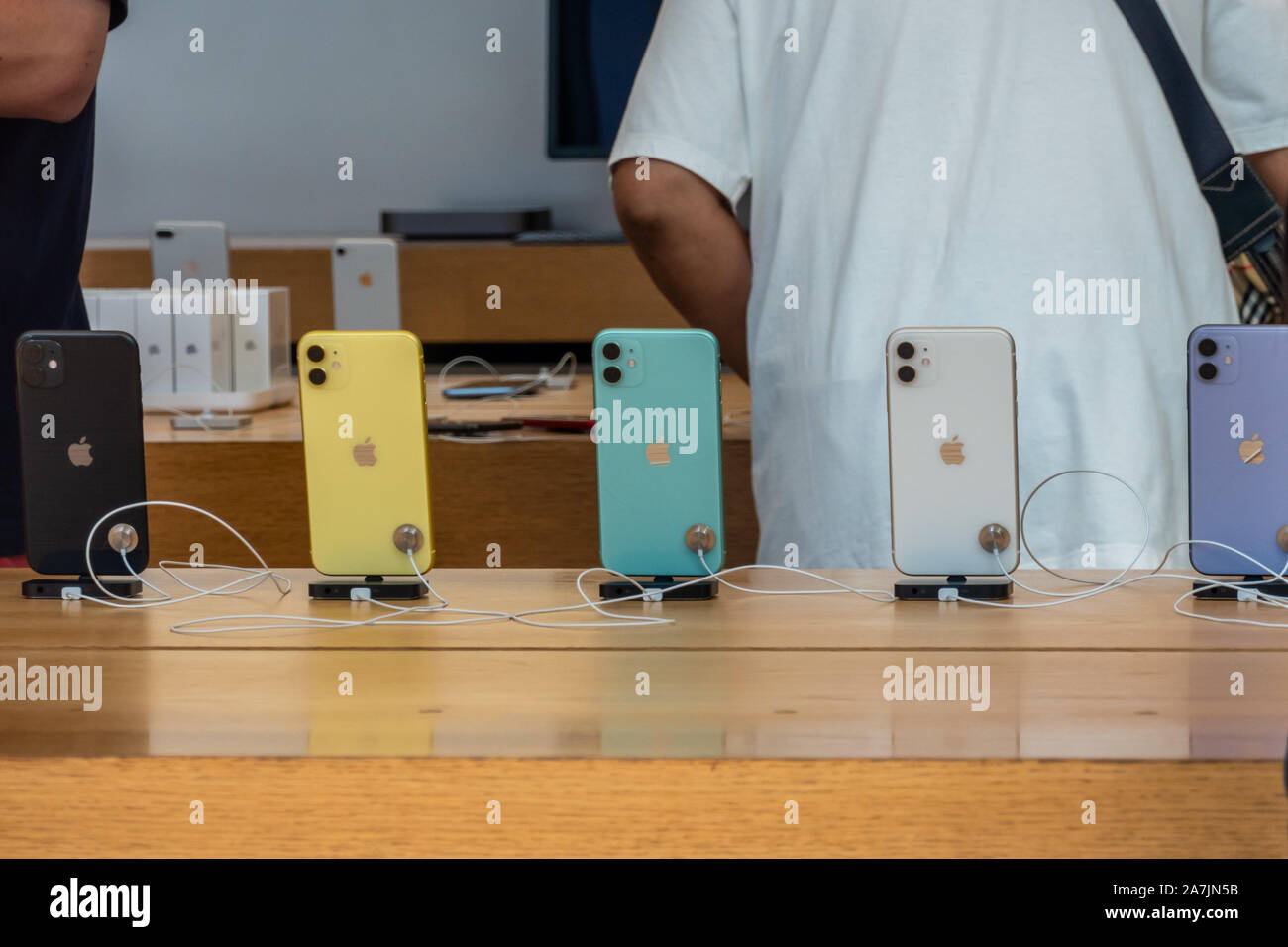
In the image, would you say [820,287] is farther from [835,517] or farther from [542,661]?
[542,661]

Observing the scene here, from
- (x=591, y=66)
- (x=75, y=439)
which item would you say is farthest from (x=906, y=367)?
(x=591, y=66)

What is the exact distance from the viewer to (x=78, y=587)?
43.0 inches

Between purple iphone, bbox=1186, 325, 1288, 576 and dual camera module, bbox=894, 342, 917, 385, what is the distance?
0.65 feet

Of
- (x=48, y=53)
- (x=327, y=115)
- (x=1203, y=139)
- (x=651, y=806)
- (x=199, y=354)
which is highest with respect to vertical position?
(x=327, y=115)

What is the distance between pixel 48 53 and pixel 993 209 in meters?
0.87

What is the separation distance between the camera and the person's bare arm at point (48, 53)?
125cm

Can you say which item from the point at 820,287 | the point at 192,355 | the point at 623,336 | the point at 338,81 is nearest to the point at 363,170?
the point at 338,81

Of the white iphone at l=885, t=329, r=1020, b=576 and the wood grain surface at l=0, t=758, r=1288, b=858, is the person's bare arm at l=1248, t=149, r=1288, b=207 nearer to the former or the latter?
→ the white iphone at l=885, t=329, r=1020, b=576

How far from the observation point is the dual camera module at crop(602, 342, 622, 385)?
107 cm

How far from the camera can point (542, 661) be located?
896 mm

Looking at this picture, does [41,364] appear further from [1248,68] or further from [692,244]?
[1248,68]

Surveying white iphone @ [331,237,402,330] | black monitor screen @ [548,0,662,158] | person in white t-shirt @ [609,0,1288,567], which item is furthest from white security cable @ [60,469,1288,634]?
black monitor screen @ [548,0,662,158]

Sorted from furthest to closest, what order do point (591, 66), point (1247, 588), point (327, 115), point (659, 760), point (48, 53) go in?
point (327, 115) → point (591, 66) → point (48, 53) → point (1247, 588) → point (659, 760)
